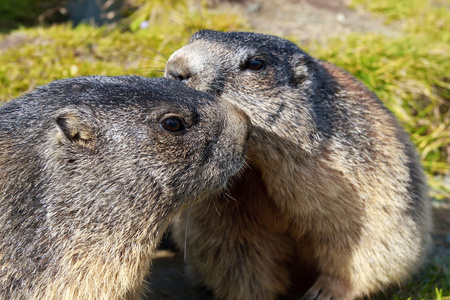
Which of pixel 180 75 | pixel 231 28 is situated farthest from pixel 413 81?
pixel 180 75

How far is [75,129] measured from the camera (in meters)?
2.80

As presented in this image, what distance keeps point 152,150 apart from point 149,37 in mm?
5086

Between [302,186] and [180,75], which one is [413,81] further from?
[180,75]

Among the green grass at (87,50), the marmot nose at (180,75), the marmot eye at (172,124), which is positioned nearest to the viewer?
the marmot eye at (172,124)

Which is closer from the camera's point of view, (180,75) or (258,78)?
(180,75)

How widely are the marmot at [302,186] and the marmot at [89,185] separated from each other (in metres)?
0.69

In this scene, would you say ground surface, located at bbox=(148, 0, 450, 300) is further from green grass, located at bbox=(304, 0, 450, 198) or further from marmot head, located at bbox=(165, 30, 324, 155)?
marmot head, located at bbox=(165, 30, 324, 155)

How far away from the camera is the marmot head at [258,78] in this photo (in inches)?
139

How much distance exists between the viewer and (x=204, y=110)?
3.03m

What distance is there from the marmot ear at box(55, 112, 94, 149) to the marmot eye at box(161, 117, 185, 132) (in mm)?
413

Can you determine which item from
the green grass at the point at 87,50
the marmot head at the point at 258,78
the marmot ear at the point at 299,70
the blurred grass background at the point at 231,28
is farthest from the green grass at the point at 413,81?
the marmot head at the point at 258,78

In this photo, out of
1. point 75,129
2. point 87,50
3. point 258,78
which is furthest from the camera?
point 87,50

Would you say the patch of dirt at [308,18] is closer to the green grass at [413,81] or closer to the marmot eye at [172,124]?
the green grass at [413,81]

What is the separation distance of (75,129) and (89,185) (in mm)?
324
